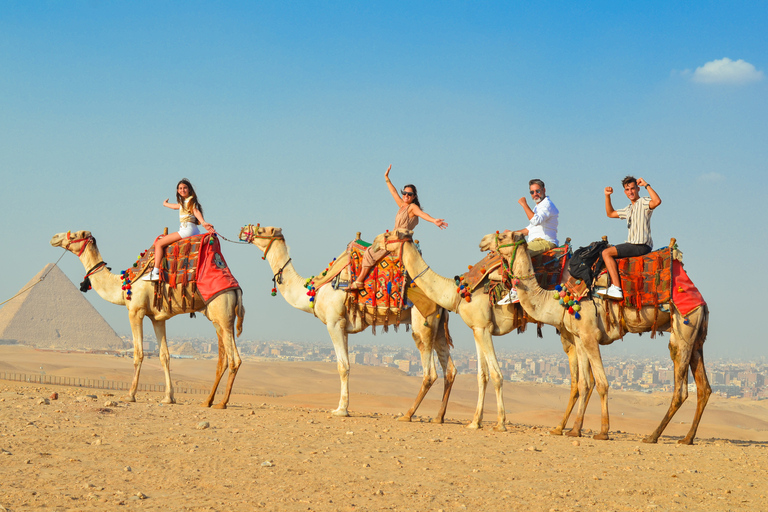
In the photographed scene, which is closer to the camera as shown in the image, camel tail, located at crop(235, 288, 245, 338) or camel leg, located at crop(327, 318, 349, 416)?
camel leg, located at crop(327, 318, 349, 416)

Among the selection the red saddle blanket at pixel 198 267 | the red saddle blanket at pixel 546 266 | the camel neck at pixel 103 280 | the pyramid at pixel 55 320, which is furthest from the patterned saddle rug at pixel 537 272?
the pyramid at pixel 55 320

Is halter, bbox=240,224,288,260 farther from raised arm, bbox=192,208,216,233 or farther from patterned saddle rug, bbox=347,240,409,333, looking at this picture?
patterned saddle rug, bbox=347,240,409,333

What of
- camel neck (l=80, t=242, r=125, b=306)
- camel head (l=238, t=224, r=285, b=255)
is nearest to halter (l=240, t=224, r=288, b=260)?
camel head (l=238, t=224, r=285, b=255)

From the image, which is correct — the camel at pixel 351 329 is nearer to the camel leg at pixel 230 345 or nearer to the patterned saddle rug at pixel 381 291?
the patterned saddle rug at pixel 381 291

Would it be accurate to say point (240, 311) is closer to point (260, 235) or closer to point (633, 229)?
point (260, 235)

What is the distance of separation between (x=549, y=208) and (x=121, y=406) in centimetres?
724

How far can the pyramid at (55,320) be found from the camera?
100625 mm

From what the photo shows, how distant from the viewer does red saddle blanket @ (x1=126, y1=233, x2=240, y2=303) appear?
13.0m

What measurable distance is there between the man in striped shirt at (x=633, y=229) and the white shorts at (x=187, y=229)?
23.2ft

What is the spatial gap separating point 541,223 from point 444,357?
285 centimetres

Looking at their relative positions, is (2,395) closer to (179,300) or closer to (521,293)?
(179,300)

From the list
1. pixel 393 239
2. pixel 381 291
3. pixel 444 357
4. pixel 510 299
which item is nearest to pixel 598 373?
pixel 510 299

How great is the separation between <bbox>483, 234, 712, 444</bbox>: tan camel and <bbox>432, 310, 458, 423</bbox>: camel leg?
2.20m

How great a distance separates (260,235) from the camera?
14391 mm
